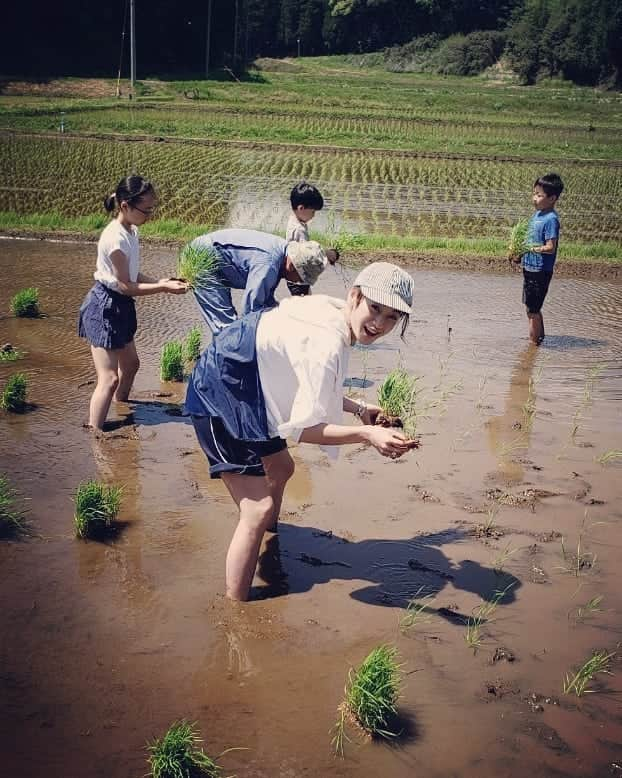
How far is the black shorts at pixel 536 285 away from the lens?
6.71 m

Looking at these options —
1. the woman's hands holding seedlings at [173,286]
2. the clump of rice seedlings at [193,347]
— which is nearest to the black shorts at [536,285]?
the clump of rice seedlings at [193,347]

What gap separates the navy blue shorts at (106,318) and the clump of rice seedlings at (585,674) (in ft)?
10.0

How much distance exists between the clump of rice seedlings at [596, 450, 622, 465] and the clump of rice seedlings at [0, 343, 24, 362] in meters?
4.26

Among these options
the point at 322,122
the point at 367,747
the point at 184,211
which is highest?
the point at 322,122

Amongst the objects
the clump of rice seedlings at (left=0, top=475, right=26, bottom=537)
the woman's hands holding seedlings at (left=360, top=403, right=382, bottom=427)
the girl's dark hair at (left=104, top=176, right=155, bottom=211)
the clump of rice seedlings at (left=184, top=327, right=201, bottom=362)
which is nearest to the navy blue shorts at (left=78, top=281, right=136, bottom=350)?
the girl's dark hair at (left=104, top=176, right=155, bottom=211)

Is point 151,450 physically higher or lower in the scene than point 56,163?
lower

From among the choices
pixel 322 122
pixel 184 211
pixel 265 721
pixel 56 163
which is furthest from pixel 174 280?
pixel 322 122

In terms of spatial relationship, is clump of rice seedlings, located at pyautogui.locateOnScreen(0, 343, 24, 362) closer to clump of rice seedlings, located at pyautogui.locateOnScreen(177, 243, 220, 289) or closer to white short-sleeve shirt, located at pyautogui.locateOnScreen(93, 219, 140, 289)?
white short-sleeve shirt, located at pyautogui.locateOnScreen(93, 219, 140, 289)

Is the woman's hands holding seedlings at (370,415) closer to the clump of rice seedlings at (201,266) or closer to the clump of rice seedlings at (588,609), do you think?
the clump of rice seedlings at (588,609)

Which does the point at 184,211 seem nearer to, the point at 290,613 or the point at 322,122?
the point at 290,613

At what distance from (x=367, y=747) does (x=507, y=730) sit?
19.4 inches

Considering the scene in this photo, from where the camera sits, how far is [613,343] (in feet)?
23.8

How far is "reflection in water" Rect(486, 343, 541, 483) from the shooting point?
471 cm

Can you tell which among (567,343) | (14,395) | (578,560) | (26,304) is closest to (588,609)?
(578,560)
